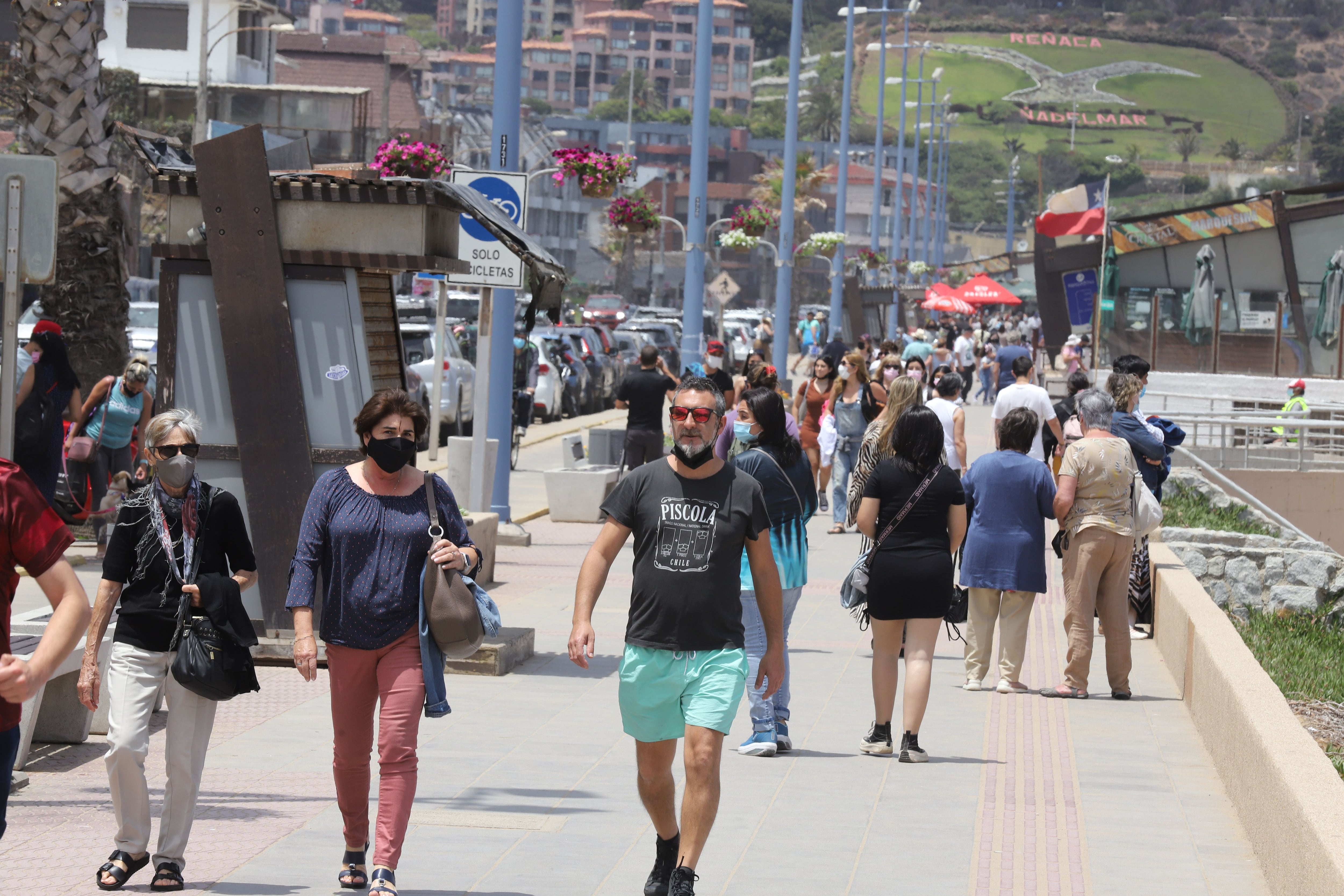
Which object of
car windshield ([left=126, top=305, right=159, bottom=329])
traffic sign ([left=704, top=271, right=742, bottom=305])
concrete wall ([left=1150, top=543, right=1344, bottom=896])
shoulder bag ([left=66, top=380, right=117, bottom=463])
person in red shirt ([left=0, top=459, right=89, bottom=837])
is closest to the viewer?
person in red shirt ([left=0, top=459, right=89, bottom=837])

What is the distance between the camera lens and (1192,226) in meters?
38.7

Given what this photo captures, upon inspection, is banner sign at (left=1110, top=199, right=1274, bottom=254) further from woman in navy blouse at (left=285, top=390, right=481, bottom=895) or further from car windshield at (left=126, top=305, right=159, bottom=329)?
woman in navy blouse at (left=285, top=390, right=481, bottom=895)

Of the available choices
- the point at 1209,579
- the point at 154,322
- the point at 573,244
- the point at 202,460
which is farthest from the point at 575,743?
the point at 573,244

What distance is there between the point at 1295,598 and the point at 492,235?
7.93 meters

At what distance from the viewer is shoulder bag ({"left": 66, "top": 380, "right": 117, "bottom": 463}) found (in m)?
13.9

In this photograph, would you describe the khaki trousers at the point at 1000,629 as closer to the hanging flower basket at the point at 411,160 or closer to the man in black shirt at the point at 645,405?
the hanging flower basket at the point at 411,160

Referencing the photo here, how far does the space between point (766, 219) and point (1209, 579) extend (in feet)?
61.9

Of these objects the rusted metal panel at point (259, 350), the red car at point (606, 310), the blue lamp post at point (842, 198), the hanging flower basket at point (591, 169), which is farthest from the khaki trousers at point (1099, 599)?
the red car at point (606, 310)

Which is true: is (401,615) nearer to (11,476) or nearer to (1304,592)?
(11,476)

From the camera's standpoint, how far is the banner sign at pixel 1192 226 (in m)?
37.3

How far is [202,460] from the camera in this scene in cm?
1009

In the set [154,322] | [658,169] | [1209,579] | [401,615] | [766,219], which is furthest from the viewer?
[658,169]

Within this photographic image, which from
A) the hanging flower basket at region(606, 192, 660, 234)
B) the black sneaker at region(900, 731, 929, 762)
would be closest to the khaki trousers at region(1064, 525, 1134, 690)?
the black sneaker at region(900, 731, 929, 762)

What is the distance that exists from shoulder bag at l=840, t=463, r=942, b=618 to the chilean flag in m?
31.1
